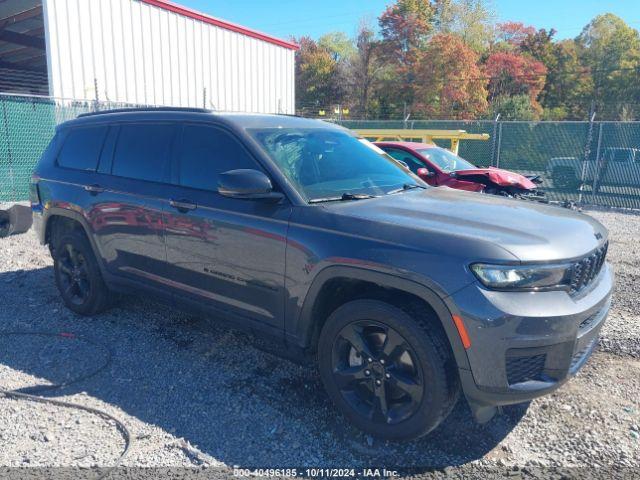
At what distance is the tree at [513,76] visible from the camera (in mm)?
36156

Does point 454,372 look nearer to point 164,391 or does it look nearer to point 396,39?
point 164,391

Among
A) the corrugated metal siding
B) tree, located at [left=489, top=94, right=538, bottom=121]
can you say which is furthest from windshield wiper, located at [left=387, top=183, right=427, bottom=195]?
tree, located at [left=489, top=94, right=538, bottom=121]

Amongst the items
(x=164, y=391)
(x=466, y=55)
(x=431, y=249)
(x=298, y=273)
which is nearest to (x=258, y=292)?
(x=298, y=273)

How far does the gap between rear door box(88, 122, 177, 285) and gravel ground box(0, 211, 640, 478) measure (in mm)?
718

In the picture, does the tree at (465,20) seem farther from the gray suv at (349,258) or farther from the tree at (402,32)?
the gray suv at (349,258)

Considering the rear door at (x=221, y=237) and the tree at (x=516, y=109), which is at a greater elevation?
the tree at (x=516, y=109)

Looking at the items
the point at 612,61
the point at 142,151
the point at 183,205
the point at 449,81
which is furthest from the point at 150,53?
the point at 612,61

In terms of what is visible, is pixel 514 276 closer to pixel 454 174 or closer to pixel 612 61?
pixel 454 174

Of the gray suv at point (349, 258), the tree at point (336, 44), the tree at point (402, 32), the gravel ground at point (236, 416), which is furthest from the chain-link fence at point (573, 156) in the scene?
the tree at point (336, 44)

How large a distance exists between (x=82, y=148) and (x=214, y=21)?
47.3 ft

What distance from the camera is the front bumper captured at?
258 cm

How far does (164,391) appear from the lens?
3.64 meters

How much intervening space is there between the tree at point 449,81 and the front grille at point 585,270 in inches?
1186

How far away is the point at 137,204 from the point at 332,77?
43.1m
